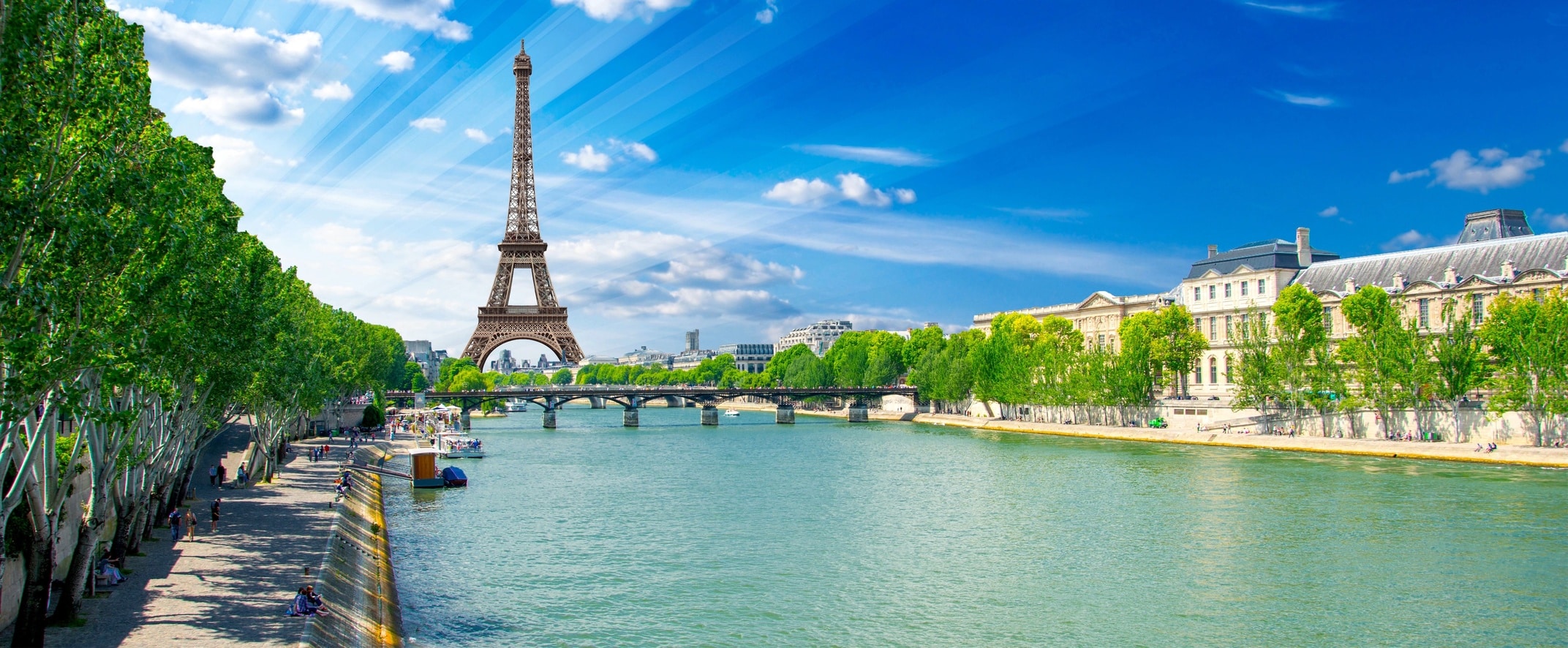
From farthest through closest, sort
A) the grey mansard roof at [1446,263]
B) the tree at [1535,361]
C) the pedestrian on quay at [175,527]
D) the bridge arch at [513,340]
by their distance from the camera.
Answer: the bridge arch at [513,340] < the grey mansard roof at [1446,263] < the tree at [1535,361] < the pedestrian on quay at [175,527]

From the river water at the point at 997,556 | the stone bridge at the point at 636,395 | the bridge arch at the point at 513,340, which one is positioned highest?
the bridge arch at the point at 513,340

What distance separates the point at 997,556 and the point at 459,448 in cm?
4903

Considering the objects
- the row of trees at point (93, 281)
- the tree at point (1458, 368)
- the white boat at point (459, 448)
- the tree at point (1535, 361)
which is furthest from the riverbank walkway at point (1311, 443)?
the row of trees at point (93, 281)

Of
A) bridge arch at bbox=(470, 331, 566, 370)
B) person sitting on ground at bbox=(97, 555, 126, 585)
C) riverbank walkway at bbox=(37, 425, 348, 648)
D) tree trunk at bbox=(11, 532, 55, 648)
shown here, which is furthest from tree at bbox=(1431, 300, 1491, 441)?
bridge arch at bbox=(470, 331, 566, 370)

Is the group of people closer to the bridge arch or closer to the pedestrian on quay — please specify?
the pedestrian on quay

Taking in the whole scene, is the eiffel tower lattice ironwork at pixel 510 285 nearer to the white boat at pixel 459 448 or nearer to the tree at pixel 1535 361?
the white boat at pixel 459 448

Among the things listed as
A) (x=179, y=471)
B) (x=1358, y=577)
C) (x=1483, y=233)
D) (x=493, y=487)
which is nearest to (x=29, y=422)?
(x=179, y=471)

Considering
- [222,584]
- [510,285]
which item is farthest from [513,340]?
[222,584]

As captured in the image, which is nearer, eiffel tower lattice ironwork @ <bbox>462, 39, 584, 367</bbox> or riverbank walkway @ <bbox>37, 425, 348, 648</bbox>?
riverbank walkway @ <bbox>37, 425, 348, 648</bbox>

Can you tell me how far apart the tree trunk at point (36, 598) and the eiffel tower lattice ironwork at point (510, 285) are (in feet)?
327

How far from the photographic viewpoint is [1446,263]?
74.2m

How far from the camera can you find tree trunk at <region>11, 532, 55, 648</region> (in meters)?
17.1

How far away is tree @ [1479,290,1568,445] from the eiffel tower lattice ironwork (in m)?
85.8

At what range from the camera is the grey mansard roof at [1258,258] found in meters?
85.9
